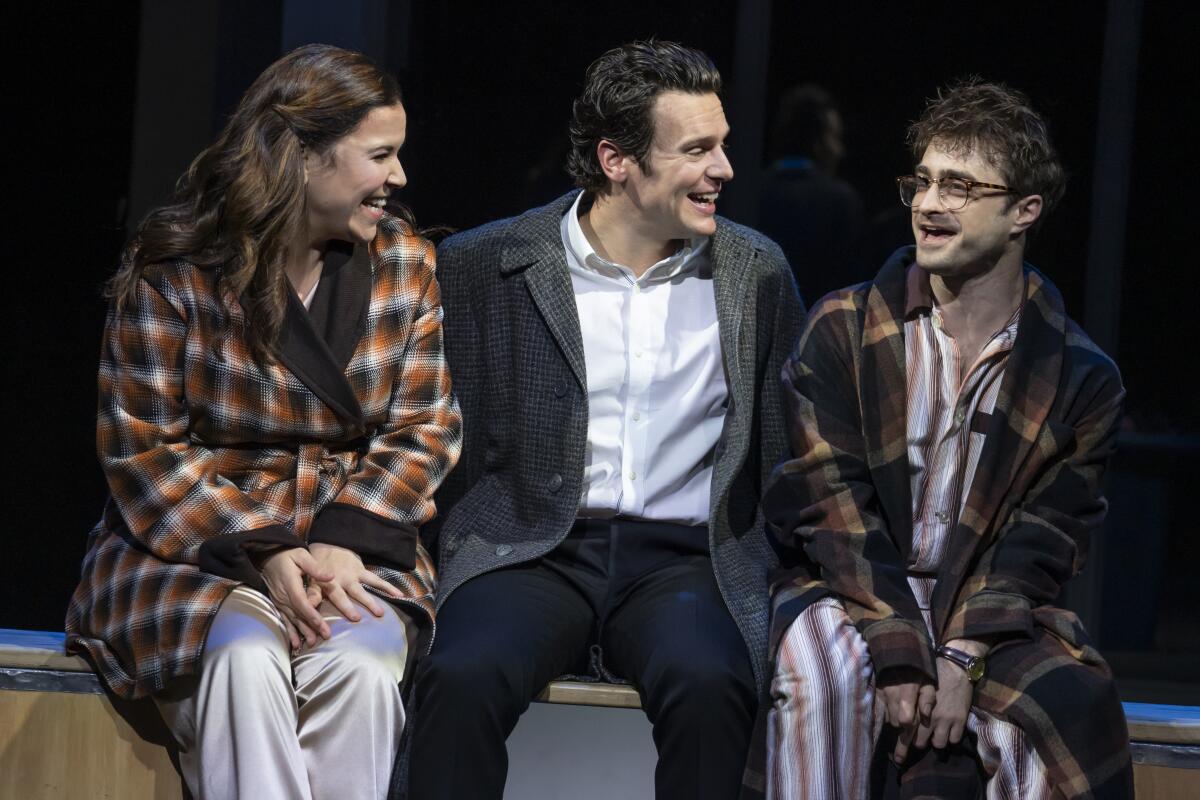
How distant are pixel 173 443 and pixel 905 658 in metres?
1.44

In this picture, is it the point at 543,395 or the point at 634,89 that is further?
the point at 634,89

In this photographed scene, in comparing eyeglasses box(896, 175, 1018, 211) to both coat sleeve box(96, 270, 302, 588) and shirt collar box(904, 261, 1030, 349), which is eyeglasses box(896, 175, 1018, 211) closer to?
shirt collar box(904, 261, 1030, 349)

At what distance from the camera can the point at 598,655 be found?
3186 millimetres

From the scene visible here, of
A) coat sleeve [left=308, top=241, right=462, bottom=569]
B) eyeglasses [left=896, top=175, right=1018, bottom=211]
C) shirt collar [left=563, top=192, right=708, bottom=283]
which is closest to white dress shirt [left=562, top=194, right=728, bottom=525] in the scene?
shirt collar [left=563, top=192, right=708, bottom=283]

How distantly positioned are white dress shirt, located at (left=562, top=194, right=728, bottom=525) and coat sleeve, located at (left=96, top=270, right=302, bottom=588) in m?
0.72

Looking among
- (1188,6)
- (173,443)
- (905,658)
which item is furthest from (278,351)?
(1188,6)

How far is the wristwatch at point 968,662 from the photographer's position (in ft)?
9.36

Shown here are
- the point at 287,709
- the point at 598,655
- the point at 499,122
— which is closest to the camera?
the point at 287,709

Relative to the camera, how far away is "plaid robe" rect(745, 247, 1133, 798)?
110 inches

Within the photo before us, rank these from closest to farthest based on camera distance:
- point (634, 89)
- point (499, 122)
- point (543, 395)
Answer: point (543, 395) < point (634, 89) < point (499, 122)

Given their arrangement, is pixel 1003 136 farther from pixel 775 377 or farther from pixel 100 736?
pixel 100 736

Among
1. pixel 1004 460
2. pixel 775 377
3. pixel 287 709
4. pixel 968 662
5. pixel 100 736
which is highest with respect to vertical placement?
pixel 775 377

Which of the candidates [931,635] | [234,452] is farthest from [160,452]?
[931,635]

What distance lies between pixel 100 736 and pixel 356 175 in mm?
1229
